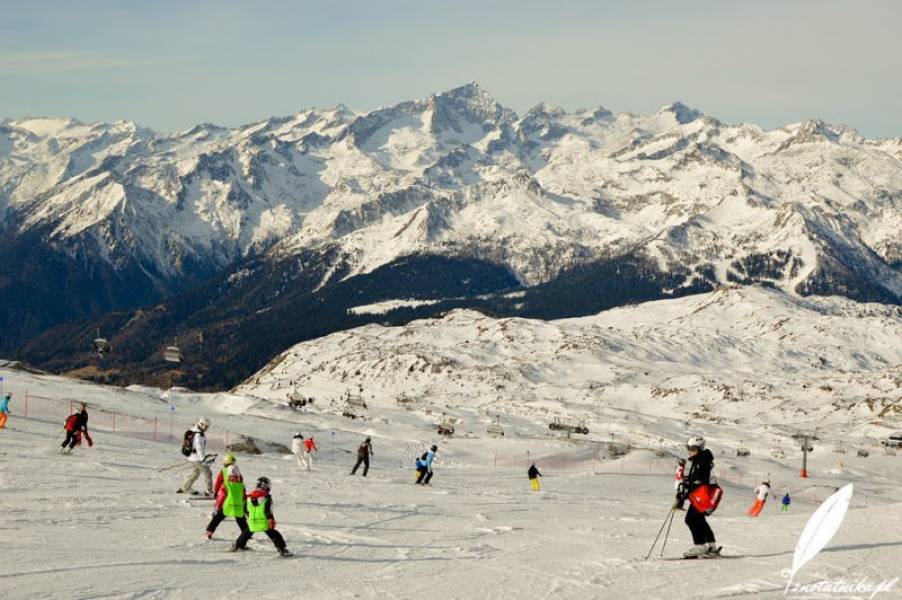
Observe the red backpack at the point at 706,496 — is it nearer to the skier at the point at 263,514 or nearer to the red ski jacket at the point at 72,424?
the skier at the point at 263,514

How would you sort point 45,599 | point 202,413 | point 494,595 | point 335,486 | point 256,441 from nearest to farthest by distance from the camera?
point 45,599 < point 494,595 < point 335,486 < point 256,441 < point 202,413

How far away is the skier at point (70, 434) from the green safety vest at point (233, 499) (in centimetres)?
2063

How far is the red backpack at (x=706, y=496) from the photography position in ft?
81.6

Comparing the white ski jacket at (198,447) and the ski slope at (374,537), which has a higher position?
the white ski jacket at (198,447)

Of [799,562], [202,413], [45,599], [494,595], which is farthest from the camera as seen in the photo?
[202,413]

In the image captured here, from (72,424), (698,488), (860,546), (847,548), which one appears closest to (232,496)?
(698,488)

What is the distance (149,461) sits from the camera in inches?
1854

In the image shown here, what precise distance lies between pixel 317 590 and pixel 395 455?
2183 inches

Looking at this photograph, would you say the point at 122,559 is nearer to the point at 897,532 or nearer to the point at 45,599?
the point at 45,599

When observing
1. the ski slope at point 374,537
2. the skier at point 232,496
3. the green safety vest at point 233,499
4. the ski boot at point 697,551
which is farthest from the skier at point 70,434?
the ski boot at point 697,551

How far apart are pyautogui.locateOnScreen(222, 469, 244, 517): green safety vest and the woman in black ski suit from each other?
10.3m

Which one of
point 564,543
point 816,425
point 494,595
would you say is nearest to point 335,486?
point 564,543

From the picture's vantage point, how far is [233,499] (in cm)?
2630

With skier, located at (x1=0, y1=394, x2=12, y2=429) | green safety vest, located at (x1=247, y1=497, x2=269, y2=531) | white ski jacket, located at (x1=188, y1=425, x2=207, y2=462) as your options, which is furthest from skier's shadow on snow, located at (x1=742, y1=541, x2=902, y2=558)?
skier, located at (x1=0, y1=394, x2=12, y2=429)
